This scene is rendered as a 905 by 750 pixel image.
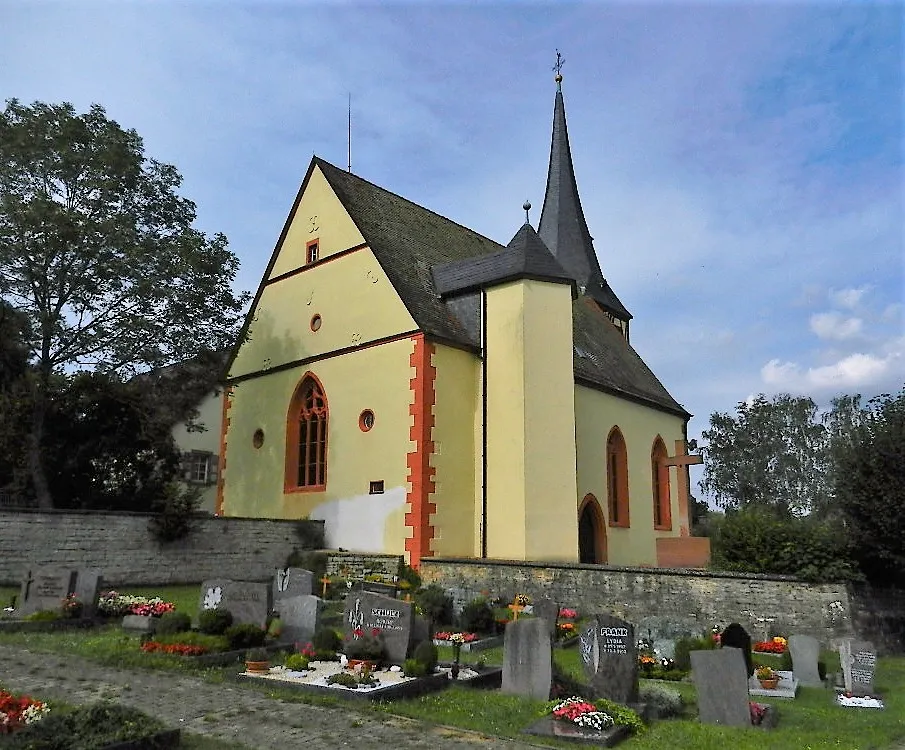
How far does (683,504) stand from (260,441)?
1573 centimetres

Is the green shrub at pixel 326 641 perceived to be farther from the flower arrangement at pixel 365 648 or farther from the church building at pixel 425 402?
the church building at pixel 425 402

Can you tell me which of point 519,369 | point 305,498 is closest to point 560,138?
point 519,369

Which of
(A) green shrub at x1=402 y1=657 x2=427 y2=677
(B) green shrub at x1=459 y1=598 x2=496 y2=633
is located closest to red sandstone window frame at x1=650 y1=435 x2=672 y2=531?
(B) green shrub at x1=459 y1=598 x2=496 y2=633

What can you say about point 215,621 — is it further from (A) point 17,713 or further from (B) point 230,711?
(A) point 17,713

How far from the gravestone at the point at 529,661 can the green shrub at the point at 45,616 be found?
719 centimetres

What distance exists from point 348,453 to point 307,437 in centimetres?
230

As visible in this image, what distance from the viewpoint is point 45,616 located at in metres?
11.7

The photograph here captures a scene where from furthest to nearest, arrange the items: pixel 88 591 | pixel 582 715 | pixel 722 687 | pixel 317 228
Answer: pixel 317 228 → pixel 88 591 → pixel 722 687 → pixel 582 715

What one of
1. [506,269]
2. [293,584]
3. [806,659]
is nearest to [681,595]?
[806,659]

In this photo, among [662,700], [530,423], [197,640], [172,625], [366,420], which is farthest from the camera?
[366,420]

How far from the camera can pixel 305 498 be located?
67.8 ft

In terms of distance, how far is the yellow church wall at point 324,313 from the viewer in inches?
782

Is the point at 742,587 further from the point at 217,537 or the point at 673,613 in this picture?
the point at 217,537

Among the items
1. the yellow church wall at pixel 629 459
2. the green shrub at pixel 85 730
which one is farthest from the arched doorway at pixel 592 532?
the green shrub at pixel 85 730
